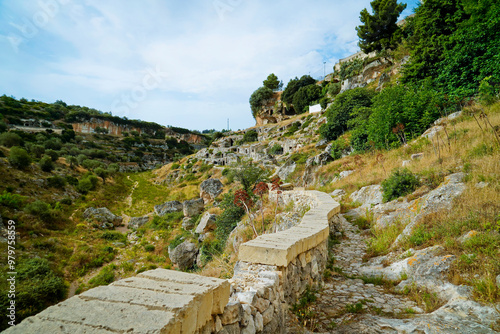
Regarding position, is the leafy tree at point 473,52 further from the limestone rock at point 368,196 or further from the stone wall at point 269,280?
the stone wall at point 269,280

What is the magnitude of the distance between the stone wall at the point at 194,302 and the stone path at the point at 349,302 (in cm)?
43

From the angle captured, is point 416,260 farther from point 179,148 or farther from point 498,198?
point 179,148

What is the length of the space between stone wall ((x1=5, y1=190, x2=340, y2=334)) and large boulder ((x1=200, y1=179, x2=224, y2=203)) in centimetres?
1933

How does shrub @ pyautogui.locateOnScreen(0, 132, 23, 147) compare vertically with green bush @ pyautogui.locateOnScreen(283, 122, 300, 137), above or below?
below

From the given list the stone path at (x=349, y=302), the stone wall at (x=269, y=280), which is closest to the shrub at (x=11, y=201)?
the stone wall at (x=269, y=280)

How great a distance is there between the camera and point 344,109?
21734 millimetres

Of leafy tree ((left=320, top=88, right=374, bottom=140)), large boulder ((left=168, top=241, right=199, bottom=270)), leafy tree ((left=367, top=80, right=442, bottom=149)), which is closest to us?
leafy tree ((left=367, top=80, right=442, bottom=149))

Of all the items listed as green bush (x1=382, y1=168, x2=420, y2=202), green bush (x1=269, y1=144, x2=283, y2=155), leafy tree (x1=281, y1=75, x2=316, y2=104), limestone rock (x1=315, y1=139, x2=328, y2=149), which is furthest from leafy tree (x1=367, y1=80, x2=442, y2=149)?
leafy tree (x1=281, y1=75, x2=316, y2=104)

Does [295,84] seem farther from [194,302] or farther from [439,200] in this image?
[194,302]

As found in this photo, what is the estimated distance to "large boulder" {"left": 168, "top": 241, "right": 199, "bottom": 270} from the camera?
1342 centimetres

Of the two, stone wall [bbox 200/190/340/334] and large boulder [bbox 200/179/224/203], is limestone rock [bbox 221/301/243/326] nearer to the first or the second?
stone wall [bbox 200/190/340/334]

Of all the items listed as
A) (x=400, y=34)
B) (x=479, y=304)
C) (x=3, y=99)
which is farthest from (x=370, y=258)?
(x=3, y=99)

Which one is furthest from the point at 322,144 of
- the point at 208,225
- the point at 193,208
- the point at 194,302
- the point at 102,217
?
the point at 194,302

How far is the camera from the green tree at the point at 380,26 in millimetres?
33812
